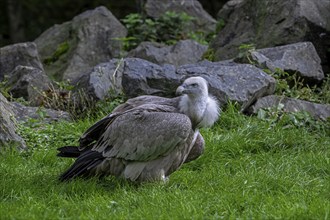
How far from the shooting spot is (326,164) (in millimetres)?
7684

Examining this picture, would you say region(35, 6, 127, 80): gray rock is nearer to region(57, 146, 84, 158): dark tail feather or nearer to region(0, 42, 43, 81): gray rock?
region(0, 42, 43, 81): gray rock

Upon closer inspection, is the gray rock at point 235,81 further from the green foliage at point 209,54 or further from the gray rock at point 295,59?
the green foliage at point 209,54

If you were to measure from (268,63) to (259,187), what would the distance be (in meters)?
3.57

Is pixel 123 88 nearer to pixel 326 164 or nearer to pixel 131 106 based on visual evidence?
pixel 131 106

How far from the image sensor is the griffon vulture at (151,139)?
6992mm

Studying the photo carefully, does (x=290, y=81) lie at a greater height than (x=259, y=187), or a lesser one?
lesser

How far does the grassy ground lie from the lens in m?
6.09

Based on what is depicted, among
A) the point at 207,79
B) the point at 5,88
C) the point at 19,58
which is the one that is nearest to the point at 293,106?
the point at 207,79

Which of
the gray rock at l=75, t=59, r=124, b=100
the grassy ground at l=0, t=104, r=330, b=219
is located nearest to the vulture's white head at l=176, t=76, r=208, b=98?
the grassy ground at l=0, t=104, r=330, b=219

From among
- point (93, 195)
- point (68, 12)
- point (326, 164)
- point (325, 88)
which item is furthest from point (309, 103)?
point (68, 12)

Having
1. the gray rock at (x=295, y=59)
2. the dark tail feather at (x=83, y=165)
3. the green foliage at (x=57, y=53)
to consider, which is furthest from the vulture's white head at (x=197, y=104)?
the green foliage at (x=57, y=53)

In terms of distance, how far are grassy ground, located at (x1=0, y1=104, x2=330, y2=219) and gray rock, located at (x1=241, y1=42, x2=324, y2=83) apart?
1.27 meters

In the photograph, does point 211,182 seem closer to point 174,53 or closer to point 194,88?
point 194,88

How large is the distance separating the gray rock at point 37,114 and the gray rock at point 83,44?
3.27 metres
